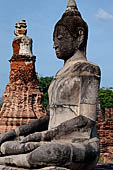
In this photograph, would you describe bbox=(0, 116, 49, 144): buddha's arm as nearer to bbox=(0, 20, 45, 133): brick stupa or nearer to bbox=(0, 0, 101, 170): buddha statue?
bbox=(0, 0, 101, 170): buddha statue

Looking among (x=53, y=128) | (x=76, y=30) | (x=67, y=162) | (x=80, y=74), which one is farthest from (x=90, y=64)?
(x=67, y=162)

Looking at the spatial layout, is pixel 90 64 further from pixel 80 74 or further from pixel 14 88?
pixel 14 88

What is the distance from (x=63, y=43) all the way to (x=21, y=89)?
24.3 feet

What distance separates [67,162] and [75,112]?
72 centimetres

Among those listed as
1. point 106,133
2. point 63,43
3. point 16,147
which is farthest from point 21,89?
point 16,147

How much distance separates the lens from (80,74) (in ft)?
15.9

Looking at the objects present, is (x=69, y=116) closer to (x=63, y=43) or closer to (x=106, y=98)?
(x=63, y=43)

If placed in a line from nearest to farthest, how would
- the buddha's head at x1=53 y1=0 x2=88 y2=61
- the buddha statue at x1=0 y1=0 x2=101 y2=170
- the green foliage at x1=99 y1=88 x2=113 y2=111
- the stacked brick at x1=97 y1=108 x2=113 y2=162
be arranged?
the buddha statue at x1=0 y1=0 x2=101 y2=170
the buddha's head at x1=53 y1=0 x2=88 y2=61
the stacked brick at x1=97 y1=108 x2=113 y2=162
the green foliage at x1=99 y1=88 x2=113 y2=111

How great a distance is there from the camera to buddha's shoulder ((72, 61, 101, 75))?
486cm

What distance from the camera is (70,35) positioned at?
5094 mm

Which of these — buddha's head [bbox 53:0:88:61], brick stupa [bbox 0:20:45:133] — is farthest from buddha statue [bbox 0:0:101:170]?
brick stupa [bbox 0:20:45:133]

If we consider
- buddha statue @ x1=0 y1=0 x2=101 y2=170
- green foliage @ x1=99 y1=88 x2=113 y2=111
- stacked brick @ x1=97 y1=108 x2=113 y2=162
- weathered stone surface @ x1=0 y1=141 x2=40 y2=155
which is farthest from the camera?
green foliage @ x1=99 y1=88 x2=113 y2=111

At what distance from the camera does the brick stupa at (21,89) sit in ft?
40.1

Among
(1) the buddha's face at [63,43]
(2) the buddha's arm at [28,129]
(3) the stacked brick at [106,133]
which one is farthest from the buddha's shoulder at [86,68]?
(3) the stacked brick at [106,133]
